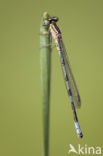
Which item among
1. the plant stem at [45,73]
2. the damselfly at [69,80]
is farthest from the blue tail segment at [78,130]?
the plant stem at [45,73]

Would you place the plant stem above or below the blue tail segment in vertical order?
above

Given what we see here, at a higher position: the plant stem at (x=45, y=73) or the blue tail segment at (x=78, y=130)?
the plant stem at (x=45, y=73)

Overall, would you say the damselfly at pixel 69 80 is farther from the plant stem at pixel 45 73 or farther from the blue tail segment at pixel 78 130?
the plant stem at pixel 45 73

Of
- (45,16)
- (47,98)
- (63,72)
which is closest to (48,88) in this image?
(47,98)

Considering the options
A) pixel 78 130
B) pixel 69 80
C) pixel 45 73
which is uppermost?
pixel 69 80

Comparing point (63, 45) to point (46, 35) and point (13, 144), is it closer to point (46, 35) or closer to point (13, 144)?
point (46, 35)

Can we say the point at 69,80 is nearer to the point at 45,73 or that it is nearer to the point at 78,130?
the point at 78,130

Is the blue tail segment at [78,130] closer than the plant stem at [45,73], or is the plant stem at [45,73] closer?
the plant stem at [45,73]

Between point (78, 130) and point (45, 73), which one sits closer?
point (45, 73)

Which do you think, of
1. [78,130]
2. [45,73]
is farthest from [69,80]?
[45,73]

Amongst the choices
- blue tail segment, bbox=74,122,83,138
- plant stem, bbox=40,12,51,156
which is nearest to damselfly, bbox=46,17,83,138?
blue tail segment, bbox=74,122,83,138

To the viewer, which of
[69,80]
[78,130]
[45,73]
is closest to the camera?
[45,73]

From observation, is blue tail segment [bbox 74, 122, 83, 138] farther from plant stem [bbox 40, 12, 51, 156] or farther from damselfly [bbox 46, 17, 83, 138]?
plant stem [bbox 40, 12, 51, 156]
